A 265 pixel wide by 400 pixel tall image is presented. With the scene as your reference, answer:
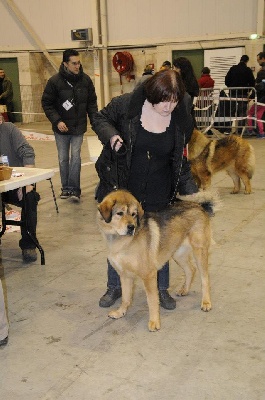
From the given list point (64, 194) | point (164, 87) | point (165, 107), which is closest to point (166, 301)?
point (165, 107)

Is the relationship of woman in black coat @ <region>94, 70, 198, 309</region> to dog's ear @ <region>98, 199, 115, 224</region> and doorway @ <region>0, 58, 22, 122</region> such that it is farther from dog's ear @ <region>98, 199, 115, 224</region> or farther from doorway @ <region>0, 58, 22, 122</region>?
doorway @ <region>0, 58, 22, 122</region>

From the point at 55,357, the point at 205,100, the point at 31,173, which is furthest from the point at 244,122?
the point at 55,357

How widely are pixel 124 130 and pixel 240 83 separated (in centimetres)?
866

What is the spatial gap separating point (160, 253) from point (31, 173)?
157cm

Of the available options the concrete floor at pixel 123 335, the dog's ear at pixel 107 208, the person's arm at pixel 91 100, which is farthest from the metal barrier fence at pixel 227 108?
the dog's ear at pixel 107 208

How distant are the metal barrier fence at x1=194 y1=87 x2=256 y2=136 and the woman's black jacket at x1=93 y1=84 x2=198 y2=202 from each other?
293 inches

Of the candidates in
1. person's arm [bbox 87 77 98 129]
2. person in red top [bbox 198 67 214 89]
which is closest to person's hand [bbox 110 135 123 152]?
person's arm [bbox 87 77 98 129]

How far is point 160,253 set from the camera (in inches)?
120

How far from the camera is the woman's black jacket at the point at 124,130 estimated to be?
2.91 m

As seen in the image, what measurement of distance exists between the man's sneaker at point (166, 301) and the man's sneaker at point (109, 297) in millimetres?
331

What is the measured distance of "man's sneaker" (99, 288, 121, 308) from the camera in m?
3.38

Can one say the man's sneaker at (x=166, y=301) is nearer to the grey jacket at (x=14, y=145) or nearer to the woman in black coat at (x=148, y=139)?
the woman in black coat at (x=148, y=139)

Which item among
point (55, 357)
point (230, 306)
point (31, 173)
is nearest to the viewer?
point (55, 357)

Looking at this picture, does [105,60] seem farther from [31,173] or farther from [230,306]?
[230,306]
